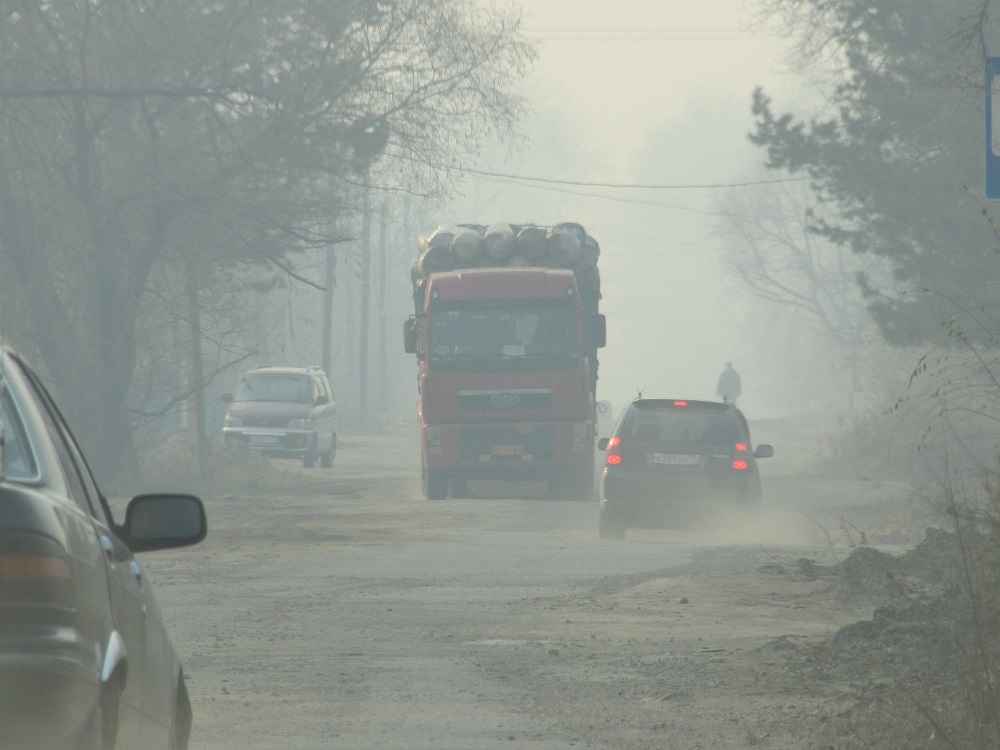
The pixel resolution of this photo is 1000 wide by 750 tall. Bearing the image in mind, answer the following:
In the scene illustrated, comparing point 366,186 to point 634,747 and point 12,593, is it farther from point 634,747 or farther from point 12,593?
point 12,593

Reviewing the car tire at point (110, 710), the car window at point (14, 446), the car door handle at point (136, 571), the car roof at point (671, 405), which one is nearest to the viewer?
the car tire at point (110, 710)

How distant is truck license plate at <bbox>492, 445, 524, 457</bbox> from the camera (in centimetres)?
2448

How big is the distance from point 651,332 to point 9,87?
471 feet

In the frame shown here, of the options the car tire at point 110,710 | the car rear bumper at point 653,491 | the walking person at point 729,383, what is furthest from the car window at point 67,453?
the walking person at point 729,383

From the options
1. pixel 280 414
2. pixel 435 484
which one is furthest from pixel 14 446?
pixel 280 414

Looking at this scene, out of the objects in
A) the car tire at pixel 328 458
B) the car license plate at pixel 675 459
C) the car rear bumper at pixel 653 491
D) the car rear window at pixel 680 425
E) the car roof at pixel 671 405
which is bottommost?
the car tire at pixel 328 458

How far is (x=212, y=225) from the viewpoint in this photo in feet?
87.2

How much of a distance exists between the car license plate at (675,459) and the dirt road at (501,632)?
897 mm

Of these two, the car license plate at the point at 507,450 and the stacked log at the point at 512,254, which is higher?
the stacked log at the point at 512,254

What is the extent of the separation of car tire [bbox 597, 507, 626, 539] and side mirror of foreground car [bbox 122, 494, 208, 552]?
13933 mm

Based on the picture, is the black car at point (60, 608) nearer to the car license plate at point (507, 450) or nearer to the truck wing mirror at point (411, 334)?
the truck wing mirror at point (411, 334)

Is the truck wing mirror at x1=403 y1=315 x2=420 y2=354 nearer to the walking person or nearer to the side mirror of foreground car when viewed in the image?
the side mirror of foreground car

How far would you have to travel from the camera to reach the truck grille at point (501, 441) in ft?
80.2

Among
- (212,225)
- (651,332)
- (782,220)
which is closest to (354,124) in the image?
(212,225)
